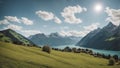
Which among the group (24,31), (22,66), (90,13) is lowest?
(22,66)

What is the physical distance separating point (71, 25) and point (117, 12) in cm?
955

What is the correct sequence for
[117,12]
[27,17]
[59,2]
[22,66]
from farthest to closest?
[117,12], [27,17], [59,2], [22,66]

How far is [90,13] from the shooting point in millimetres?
33938

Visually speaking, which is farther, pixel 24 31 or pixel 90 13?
pixel 24 31

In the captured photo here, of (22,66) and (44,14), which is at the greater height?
(44,14)

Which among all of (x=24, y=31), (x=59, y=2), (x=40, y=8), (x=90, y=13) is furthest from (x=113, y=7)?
(x=24, y=31)

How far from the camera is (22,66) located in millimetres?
19141

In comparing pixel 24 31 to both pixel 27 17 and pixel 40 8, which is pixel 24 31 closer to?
pixel 27 17

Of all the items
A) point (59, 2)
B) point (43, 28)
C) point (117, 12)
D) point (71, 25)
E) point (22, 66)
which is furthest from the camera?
point (71, 25)

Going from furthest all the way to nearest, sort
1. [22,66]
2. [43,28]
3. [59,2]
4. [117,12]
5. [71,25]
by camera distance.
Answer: [71,25] < [43,28] < [117,12] < [59,2] < [22,66]

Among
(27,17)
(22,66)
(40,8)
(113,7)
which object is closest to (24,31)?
(27,17)

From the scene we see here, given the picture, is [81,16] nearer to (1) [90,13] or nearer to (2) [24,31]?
(1) [90,13]

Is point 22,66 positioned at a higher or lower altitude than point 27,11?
lower

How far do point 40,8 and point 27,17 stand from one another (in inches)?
129
